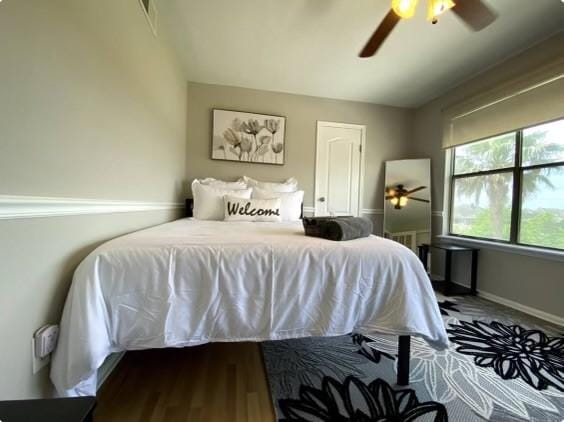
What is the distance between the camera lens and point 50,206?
0.89 m

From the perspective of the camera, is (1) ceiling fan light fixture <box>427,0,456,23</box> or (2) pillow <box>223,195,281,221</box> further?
(2) pillow <box>223,195,281,221</box>

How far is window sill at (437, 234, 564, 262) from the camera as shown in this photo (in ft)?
6.82

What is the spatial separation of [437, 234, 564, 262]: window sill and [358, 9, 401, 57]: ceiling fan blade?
2259 millimetres

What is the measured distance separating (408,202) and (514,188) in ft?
3.92

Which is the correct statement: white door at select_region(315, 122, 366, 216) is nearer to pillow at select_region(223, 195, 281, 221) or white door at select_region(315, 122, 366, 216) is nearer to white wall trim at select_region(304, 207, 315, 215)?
white wall trim at select_region(304, 207, 315, 215)

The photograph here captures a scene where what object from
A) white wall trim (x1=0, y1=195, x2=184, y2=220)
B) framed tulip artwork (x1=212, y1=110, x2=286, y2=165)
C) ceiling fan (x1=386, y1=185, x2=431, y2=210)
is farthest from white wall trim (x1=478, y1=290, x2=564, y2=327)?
white wall trim (x1=0, y1=195, x2=184, y2=220)

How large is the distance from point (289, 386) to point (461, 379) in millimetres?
939

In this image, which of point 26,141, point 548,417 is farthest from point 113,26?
point 548,417

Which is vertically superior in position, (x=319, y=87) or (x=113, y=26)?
(x=319, y=87)

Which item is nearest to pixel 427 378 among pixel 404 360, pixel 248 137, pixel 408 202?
pixel 404 360

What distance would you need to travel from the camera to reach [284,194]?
2.93 meters

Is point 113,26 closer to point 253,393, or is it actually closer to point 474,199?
point 253,393

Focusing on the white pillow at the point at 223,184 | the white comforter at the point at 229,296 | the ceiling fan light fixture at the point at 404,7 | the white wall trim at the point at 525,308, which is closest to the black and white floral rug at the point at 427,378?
the white wall trim at the point at 525,308

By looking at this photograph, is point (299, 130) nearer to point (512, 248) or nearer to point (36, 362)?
point (512, 248)
